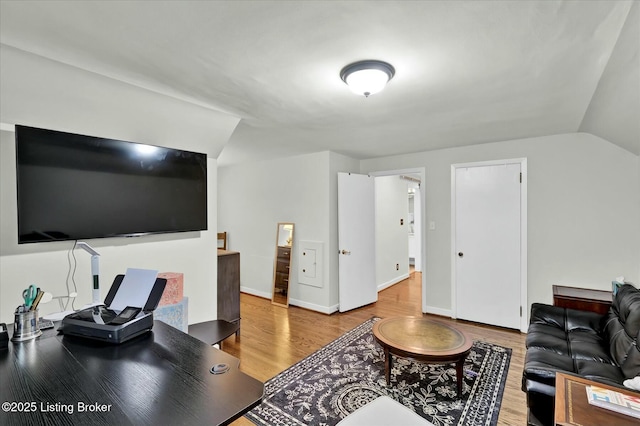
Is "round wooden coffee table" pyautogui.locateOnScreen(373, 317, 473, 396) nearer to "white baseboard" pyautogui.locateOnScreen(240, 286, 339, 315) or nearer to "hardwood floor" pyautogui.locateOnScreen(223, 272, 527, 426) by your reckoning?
"hardwood floor" pyautogui.locateOnScreen(223, 272, 527, 426)

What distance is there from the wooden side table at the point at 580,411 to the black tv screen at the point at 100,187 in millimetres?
2740

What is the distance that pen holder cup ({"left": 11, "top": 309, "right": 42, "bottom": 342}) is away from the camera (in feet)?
3.99

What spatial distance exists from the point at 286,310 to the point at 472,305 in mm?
2591

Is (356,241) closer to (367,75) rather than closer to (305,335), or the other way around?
(305,335)

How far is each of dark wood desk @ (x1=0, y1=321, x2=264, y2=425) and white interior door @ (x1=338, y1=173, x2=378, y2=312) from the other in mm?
3197

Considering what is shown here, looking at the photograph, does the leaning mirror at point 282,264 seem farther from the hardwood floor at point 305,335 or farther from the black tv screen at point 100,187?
the black tv screen at point 100,187

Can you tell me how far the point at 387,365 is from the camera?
2.41m

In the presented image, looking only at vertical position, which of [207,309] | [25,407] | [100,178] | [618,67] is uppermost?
[618,67]

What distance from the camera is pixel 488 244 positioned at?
3.77 metres

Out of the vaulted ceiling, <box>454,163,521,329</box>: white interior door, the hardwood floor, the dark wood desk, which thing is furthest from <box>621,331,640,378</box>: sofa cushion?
the dark wood desk

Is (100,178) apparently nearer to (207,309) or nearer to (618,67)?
(207,309)

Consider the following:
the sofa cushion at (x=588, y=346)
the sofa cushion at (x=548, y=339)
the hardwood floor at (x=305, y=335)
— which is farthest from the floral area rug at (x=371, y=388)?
the sofa cushion at (x=588, y=346)

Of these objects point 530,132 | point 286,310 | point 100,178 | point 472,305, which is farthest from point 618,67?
point 286,310

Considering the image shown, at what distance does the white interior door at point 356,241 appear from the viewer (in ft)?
14.0
